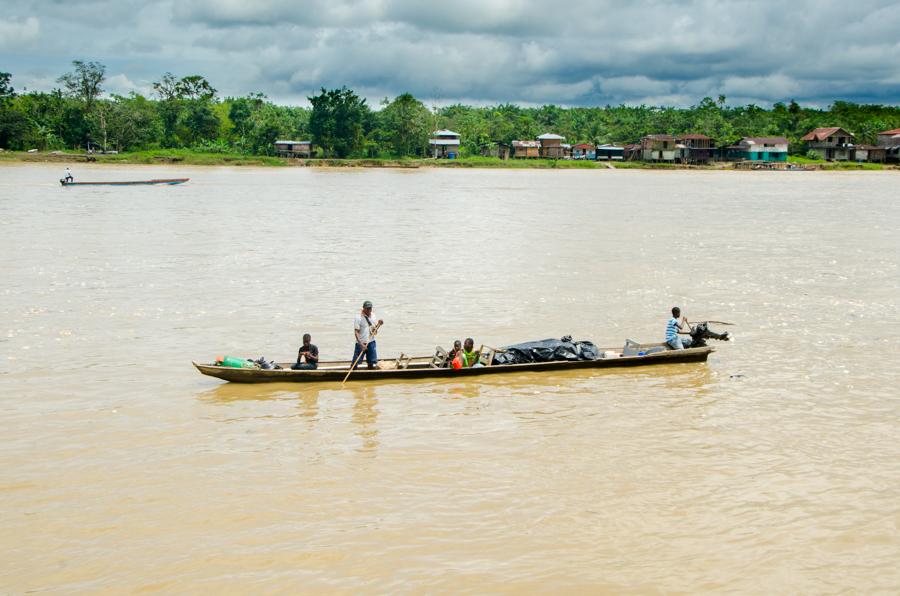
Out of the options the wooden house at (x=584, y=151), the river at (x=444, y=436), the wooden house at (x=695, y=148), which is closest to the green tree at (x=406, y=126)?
the wooden house at (x=584, y=151)

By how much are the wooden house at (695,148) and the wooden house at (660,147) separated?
1102 millimetres

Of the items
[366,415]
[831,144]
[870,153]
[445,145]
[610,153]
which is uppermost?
[831,144]

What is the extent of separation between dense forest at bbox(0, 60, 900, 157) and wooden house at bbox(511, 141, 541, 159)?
158 inches

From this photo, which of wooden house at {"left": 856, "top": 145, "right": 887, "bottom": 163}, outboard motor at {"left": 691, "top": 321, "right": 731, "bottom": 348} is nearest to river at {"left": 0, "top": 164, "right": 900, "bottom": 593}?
outboard motor at {"left": 691, "top": 321, "right": 731, "bottom": 348}

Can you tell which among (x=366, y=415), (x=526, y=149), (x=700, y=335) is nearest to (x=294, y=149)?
(x=526, y=149)

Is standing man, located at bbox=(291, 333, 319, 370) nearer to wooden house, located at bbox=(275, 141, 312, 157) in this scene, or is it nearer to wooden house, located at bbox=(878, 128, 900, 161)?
wooden house, located at bbox=(275, 141, 312, 157)

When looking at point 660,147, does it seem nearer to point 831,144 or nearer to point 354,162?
point 831,144

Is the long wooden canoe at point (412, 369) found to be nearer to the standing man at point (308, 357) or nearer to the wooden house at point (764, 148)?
the standing man at point (308, 357)

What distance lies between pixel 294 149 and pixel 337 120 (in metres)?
7.62

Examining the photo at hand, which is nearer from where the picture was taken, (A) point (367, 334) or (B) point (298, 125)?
(A) point (367, 334)

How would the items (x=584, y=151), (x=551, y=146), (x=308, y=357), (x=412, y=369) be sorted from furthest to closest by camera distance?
(x=584, y=151)
(x=551, y=146)
(x=412, y=369)
(x=308, y=357)

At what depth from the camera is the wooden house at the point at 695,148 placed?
10588 centimetres

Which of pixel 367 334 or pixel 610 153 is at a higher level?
pixel 610 153

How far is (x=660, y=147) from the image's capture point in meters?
108
